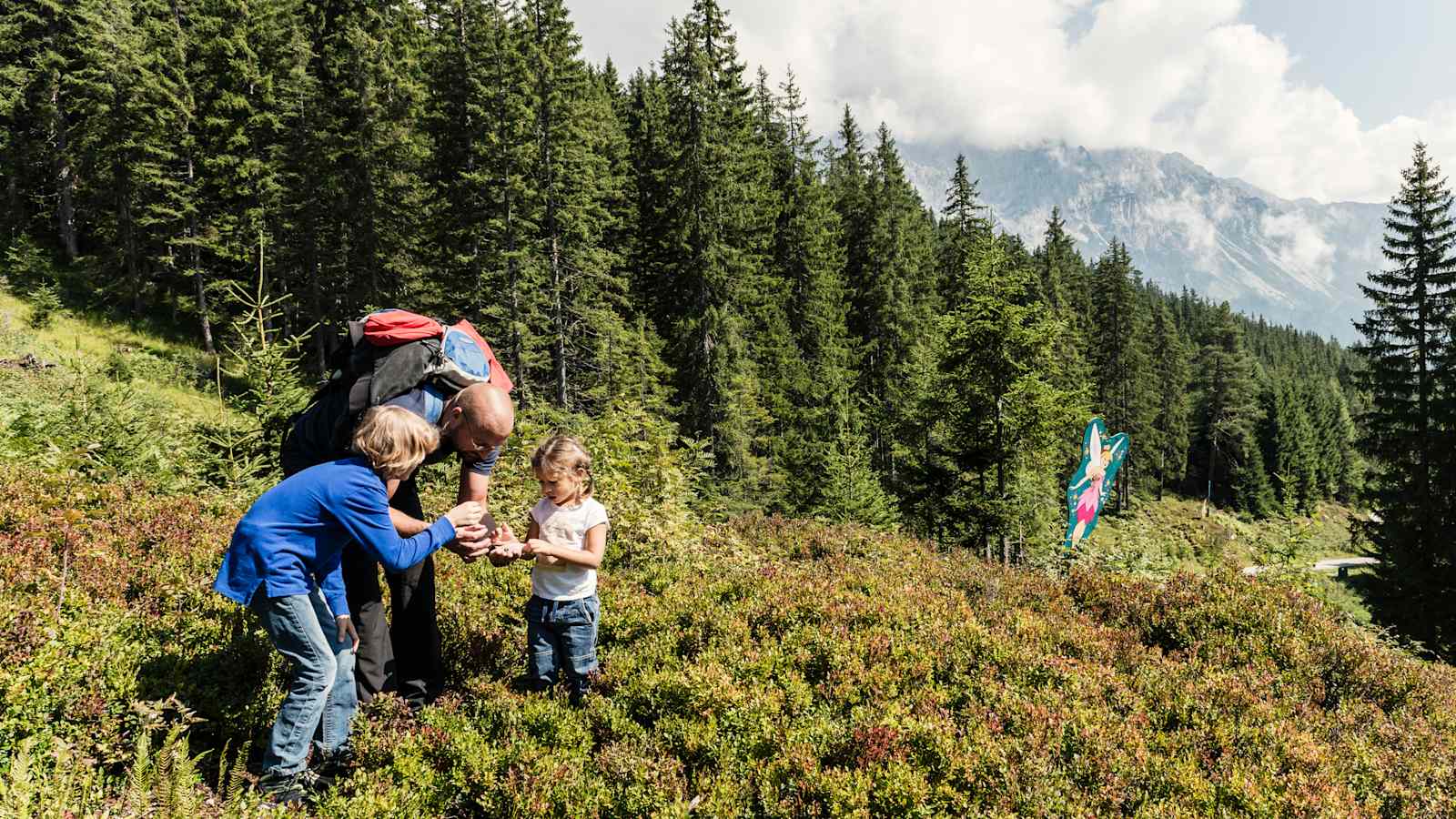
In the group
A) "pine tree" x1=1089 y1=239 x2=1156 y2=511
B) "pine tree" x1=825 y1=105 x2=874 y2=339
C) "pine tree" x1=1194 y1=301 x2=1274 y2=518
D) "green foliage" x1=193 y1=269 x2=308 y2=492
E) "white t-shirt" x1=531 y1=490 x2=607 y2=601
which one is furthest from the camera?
"pine tree" x1=1194 y1=301 x2=1274 y2=518

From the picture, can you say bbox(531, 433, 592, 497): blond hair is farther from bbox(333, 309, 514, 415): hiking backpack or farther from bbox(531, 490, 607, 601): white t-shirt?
bbox(333, 309, 514, 415): hiking backpack

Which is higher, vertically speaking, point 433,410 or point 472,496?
point 433,410

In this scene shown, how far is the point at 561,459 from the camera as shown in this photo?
14.2 feet

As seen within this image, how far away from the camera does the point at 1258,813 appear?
3473 mm

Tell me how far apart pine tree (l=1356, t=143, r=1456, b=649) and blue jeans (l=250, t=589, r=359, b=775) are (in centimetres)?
2936

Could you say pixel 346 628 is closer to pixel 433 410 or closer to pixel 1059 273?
pixel 433 410

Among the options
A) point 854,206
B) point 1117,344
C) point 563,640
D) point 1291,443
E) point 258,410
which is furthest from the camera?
point 1291,443

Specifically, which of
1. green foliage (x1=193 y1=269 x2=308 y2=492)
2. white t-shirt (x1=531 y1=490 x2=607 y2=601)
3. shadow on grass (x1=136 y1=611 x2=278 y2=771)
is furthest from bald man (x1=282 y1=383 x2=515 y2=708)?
green foliage (x1=193 y1=269 x2=308 y2=492)

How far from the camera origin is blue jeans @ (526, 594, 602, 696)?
4.33m

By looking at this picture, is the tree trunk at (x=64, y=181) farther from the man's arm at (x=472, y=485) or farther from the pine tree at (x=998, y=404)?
the man's arm at (x=472, y=485)

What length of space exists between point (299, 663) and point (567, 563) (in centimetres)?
149

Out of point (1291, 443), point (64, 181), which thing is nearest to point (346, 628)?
point (64, 181)

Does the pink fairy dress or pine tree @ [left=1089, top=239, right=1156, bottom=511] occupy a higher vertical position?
pine tree @ [left=1089, top=239, right=1156, bottom=511]

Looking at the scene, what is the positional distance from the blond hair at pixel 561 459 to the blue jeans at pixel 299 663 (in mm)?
1400
